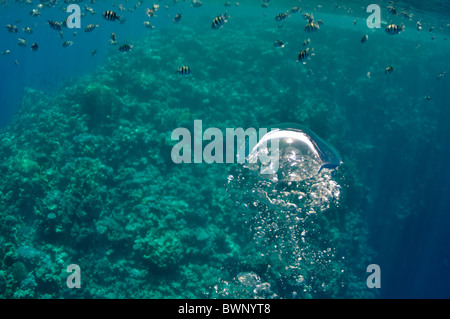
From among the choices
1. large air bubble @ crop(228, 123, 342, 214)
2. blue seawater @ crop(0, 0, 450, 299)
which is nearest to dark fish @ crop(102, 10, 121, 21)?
blue seawater @ crop(0, 0, 450, 299)

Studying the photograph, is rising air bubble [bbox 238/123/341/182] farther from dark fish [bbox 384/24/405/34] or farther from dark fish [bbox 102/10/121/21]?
dark fish [bbox 102/10/121/21]

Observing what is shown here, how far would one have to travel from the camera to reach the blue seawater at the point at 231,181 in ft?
26.2

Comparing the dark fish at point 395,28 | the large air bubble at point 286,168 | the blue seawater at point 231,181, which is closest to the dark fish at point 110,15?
the blue seawater at point 231,181

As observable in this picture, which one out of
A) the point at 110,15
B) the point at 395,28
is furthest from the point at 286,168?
the point at 110,15

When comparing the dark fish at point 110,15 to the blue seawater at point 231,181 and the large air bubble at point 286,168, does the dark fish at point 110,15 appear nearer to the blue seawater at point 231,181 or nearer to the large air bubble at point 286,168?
the blue seawater at point 231,181

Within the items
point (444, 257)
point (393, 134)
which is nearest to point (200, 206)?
point (393, 134)

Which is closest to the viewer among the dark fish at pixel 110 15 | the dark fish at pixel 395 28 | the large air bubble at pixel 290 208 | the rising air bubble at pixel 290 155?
the dark fish at pixel 110 15

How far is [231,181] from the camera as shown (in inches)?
427

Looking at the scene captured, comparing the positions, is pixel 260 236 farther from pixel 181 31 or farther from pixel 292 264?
pixel 181 31

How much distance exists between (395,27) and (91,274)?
1266 cm

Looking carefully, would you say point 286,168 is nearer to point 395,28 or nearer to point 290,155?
point 290,155

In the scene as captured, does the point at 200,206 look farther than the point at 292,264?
Yes

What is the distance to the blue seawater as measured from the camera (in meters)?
7.97
